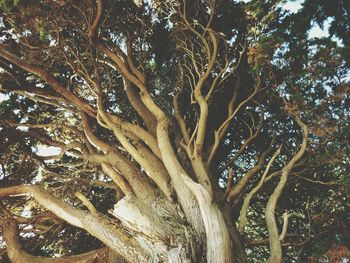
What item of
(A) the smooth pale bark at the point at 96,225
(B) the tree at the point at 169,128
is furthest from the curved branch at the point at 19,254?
(A) the smooth pale bark at the point at 96,225

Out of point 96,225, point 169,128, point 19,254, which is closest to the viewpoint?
point 96,225

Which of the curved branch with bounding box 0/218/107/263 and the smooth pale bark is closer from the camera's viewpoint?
the smooth pale bark

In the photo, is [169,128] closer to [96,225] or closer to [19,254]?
[96,225]

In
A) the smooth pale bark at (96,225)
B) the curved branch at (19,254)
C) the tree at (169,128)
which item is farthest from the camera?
the curved branch at (19,254)

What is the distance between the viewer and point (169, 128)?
701cm

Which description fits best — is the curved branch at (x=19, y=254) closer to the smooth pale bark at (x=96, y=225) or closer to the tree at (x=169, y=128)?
the tree at (x=169, y=128)

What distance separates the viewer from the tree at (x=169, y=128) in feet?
16.9

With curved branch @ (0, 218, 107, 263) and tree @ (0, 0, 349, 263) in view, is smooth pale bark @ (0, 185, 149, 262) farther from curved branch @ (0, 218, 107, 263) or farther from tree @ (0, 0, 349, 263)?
curved branch @ (0, 218, 107, 263)

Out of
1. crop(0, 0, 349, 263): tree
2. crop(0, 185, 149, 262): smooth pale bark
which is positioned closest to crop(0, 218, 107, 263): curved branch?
crop(0, 0, 349, 263): tree

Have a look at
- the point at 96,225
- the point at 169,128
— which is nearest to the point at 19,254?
the point at 96,225

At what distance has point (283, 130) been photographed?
8.10 meters

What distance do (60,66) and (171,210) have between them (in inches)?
178

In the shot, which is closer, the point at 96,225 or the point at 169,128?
the point at 96,225

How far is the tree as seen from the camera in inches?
203
